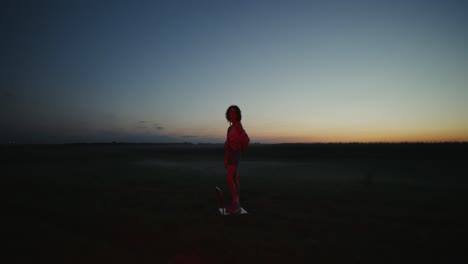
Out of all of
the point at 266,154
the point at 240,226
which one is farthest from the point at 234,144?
the point at 266,154

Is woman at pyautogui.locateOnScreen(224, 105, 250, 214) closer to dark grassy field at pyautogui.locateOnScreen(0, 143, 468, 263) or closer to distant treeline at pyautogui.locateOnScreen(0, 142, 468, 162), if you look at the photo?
dark grassy field at pyautogui.locateOnScreen(0, 143, 468, 263)

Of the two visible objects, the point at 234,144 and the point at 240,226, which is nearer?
the point at 240,226

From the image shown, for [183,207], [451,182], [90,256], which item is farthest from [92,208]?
[451,182]

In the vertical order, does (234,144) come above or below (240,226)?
above

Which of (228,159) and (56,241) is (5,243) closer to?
(56,241)

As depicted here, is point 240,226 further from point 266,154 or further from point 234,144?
point 266,154

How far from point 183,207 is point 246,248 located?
3019mm

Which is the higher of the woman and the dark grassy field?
the woman

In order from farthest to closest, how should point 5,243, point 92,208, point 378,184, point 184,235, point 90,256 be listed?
1. point 378,184
2. point 92,208
3. point 184,235
4. point 5,243
5. point 90,256

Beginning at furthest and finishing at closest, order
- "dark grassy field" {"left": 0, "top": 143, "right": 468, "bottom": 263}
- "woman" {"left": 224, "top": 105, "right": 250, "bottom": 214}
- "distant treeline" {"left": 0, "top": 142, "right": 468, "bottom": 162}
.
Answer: "distant treeline" {"left": 0, "top": 142, "right": 468, "bottom": 162} < "woman" {"left": 224, "top": 105, "right": 250, "bottom": 214} < "dark grassy field" {"left": 0, "top": 143, "right": 468, "bottom": 263}

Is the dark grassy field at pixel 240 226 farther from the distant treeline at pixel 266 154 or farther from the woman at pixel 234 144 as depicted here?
the distant treeline at pixel 266 154

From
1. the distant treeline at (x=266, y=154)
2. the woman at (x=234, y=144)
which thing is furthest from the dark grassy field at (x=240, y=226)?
the distant treeline at (x=266, y=154)

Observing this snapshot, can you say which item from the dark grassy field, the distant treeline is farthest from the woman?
the distant treeline

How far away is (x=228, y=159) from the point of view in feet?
20.2
